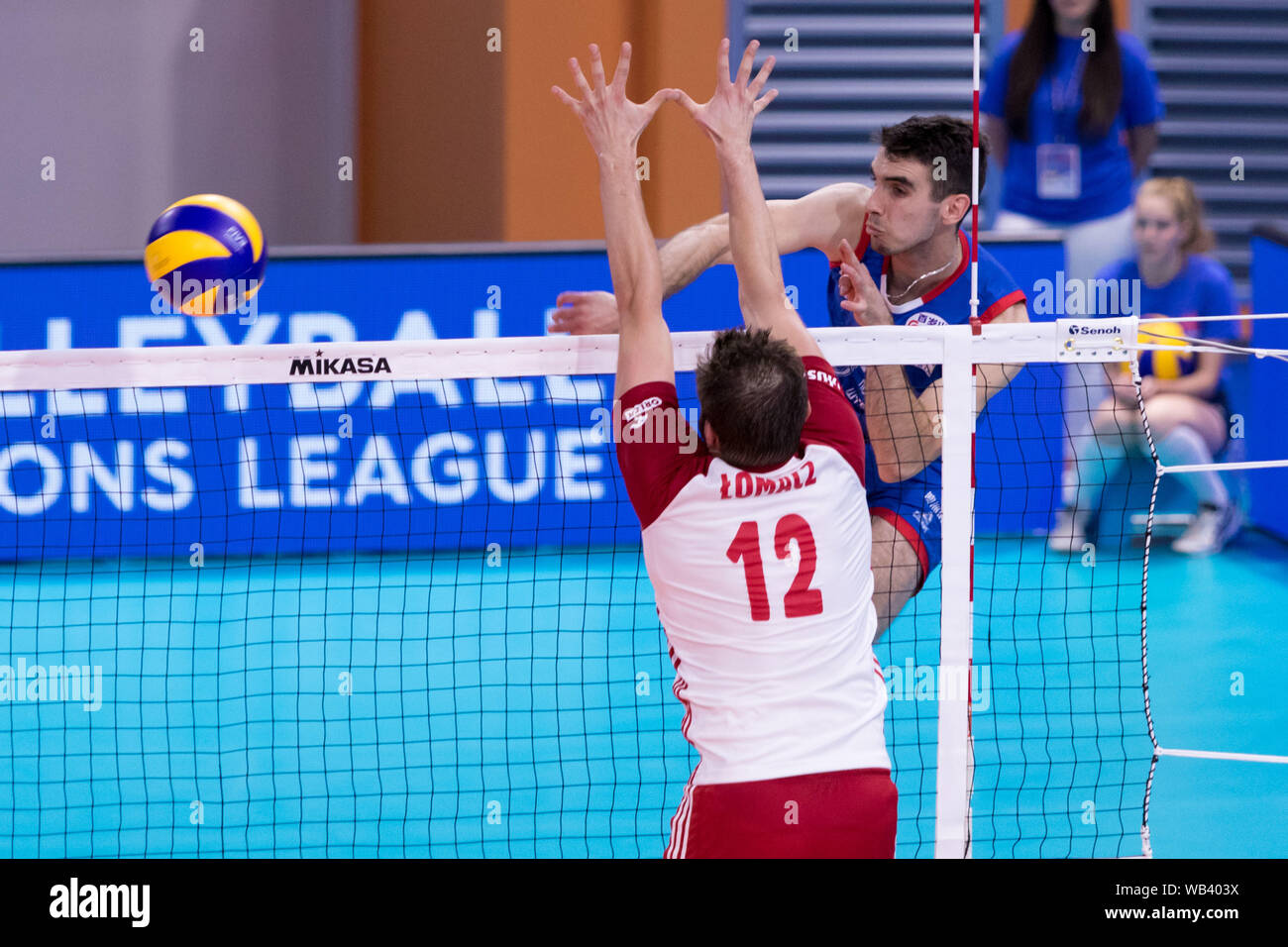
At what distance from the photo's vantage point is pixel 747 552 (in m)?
3.64

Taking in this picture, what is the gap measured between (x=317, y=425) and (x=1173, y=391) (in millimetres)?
4766

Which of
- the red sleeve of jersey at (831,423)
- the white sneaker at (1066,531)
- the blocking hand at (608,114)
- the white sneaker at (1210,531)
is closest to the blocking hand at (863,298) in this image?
the red sleeve of jersey at (831,423)

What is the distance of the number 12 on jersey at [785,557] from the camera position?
3.64 meters

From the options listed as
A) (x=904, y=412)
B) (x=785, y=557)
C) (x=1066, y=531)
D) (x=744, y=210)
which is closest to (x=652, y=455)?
(x=785, y=557)

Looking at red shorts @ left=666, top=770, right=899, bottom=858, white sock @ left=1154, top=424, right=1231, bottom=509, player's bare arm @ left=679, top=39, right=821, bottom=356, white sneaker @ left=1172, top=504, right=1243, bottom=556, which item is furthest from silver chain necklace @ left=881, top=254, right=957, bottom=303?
white sneaker @ left=1172, top=504, right=1243, bottom=556

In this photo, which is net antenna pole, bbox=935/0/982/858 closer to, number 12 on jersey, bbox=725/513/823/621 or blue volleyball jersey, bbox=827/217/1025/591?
blue volleyball jersey, bbox=827/217/1025/591

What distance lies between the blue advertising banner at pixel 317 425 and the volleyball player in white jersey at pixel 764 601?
409 centimetres

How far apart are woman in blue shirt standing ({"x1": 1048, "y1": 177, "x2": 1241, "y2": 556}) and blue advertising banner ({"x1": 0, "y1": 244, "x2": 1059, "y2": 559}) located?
2.33ft

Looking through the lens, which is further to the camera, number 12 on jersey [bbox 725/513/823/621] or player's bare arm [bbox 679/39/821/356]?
player's bare arm [bbox 679/39/821/356]

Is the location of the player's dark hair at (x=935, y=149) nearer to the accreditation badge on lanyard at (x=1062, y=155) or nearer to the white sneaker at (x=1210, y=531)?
the accreditation badge on lanyard at (x=1062, y=155)

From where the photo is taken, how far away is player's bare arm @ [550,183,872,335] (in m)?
4.47

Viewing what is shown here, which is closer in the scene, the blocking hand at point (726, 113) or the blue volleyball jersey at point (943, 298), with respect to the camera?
the blocking hand at point (726, 113)
